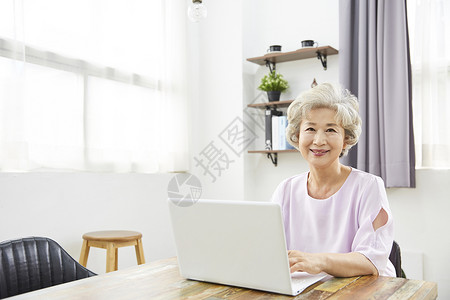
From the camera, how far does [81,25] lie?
2.76m

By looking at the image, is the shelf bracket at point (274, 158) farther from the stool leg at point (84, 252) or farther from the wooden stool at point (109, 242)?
the stool leg at point (84, 252)

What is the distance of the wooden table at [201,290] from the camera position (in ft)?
3.72

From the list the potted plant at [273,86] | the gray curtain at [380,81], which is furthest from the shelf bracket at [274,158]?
the gray curtain at [380,81]

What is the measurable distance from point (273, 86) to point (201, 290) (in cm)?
244

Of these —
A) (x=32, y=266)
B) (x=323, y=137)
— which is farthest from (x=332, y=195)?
(x=32, y=266)

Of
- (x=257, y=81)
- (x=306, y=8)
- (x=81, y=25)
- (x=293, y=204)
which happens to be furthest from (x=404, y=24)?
(x=81, y=25)

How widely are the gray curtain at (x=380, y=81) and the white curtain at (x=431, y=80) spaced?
9 cm

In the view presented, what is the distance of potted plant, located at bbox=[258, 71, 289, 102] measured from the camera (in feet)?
11.3

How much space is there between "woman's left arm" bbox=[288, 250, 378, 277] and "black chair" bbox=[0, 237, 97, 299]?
2.80 ft

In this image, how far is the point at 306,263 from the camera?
4.07 feet

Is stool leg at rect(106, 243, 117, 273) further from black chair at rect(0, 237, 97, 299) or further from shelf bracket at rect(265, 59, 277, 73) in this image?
shelf bracket at rect(265, 59, 277, 73)

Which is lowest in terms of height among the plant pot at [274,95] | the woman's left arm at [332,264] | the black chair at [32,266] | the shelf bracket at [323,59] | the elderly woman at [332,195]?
the black chair at [32,266]

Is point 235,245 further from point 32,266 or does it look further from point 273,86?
point 273,86

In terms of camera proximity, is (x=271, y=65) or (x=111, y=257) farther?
(x=271, y=65)
